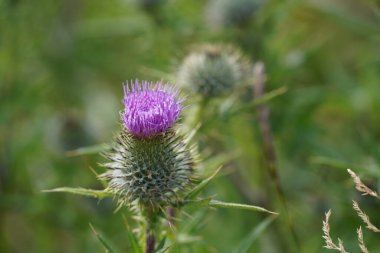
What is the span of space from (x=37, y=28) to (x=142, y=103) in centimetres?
443

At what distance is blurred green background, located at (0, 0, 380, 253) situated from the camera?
5398 mm

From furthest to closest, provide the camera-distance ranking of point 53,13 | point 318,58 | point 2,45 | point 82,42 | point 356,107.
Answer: point 82,42
point 53,13
point 318,58
point 2,45
point 356,107

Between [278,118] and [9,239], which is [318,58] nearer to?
[278,118]

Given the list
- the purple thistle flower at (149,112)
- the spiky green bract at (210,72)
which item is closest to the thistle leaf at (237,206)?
the purple thistle flower at (149,112)

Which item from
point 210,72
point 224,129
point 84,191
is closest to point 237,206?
point 84,191

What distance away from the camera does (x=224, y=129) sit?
5.39m

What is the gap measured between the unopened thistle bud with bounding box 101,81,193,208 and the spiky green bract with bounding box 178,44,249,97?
1.39 m

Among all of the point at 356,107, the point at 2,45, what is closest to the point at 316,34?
the point at 356,107

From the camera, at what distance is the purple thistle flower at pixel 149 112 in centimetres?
307

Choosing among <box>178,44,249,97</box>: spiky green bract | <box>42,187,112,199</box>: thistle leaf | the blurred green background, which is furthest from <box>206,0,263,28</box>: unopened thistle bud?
<box>42,187,112,199</box>: thistle leaf

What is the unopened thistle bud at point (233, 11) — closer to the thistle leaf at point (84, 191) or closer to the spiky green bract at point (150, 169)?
the spiky green bract at point (150, 169)

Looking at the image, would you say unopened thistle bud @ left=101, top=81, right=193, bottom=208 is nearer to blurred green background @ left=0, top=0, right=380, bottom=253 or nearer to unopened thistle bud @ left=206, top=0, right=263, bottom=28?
blurred green background @ left=0, top=0, right=380, bottom=253

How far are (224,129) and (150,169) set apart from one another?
2269 millimetres

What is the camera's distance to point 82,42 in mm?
8102
